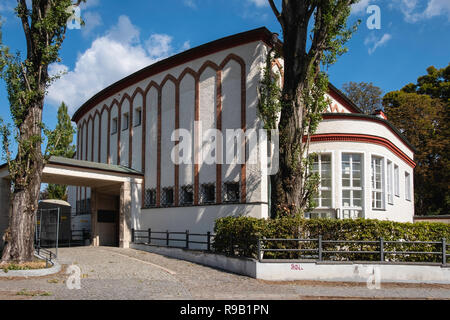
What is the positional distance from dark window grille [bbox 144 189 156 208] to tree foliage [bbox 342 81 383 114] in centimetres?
3001

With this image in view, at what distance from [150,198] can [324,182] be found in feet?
31.8

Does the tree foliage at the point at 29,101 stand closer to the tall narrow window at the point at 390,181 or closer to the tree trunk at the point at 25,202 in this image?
the tree trunk at the point at 25,202

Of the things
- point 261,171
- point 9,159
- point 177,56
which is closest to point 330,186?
point 261,171

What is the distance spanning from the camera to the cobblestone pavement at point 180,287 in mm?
9398

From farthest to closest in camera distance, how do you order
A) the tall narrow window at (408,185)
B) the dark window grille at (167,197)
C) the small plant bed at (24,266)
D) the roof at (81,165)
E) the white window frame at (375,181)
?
the tall narrow window at (408,185), the dark window grille at (167,197), the roof at (81,165), the white window frame at (375,181), the small plant bed at (24,266)

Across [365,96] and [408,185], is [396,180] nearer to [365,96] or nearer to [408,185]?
[408,185]

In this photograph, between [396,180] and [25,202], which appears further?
[396,180]

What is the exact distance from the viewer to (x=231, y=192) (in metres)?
18.3

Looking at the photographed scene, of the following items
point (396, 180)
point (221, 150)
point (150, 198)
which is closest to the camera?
point (221, 150)

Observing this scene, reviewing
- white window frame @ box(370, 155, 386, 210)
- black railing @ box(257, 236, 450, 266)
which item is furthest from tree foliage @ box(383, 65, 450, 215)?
black railing @ box(257, 236, 450, 266)

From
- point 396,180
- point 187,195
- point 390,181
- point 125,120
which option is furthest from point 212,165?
point 396,180

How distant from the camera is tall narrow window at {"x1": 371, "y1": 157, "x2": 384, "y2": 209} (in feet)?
57.4

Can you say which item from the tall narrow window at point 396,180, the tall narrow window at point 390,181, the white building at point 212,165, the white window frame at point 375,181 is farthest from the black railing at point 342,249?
the tall narrow window at point 396,180

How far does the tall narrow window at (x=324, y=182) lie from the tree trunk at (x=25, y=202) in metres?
10.5
